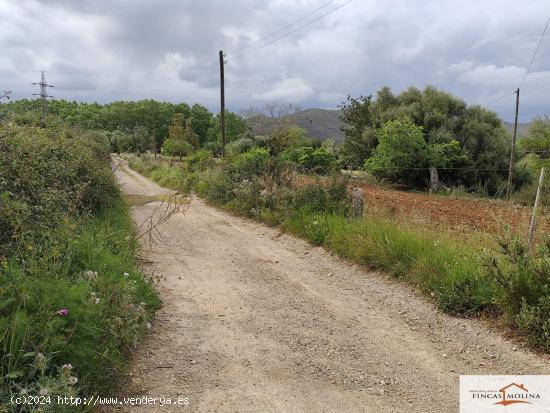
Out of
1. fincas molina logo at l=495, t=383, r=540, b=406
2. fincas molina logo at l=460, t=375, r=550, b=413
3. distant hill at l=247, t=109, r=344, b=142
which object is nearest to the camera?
fincas molina logo at l=460, t=375, r=550, b=413

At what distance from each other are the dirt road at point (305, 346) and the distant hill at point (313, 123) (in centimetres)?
3588

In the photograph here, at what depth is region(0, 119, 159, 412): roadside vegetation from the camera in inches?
117

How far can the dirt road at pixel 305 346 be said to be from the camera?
363 cm

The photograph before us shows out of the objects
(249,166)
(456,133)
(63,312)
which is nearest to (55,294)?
(63,312)

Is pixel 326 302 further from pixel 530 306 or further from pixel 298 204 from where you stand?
pixel 298 204

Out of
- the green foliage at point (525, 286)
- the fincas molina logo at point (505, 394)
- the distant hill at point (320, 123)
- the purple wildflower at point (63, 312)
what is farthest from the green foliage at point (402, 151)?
the purple wildflower at point (63, 312)

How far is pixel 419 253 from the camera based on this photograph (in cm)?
655

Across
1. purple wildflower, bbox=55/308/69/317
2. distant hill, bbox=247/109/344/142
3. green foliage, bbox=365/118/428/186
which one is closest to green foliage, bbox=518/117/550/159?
green foliage, bbox=365/118/428/186

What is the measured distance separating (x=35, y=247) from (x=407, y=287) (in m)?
4.75

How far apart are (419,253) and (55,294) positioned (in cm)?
496

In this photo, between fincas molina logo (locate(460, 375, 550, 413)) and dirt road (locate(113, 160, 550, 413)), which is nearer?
fincas molina logo (locate(460, 375, 550, 413))

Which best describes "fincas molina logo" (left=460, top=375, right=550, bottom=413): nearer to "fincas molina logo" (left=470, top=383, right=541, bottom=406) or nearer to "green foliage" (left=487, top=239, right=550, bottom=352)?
"fincas molina logo" (left=470, top=383, right=541, bottom=406)

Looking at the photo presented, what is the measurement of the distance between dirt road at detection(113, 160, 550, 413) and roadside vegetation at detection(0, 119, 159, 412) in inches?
15.3

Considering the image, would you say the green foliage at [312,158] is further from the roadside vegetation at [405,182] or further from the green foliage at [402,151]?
the green foliage at [402,151]
